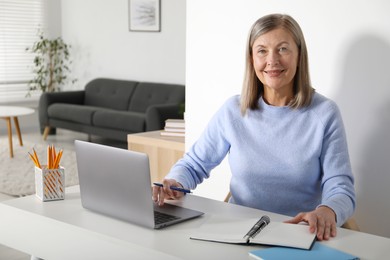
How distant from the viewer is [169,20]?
23.3 feet

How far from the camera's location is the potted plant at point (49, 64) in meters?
8.19

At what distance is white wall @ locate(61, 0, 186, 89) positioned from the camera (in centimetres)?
709

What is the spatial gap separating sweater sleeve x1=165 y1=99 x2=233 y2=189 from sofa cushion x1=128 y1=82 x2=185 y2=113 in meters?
4.35

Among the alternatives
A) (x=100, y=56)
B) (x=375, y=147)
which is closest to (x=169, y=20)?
(x=100, y=56)

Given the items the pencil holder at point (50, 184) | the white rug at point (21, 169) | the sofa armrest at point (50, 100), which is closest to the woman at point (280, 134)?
the pencil holder at point (50, 184)

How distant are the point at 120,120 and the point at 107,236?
16.3 ft

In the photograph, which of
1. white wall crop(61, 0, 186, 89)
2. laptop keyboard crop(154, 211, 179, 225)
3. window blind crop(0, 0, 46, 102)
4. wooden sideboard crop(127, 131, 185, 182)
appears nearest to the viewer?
laptop keyboard crop(154, 211, 179, 225)

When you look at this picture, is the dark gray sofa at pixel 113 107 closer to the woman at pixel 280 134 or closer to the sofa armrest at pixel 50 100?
the sofa armrest at pixel 50 100

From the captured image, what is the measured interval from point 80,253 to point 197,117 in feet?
4.78

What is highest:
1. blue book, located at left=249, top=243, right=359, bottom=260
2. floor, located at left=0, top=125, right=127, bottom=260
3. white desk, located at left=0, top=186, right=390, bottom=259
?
blue book, located at left=249, top=243, right=359, bottom=260

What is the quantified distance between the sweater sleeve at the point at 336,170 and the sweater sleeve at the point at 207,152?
396mm

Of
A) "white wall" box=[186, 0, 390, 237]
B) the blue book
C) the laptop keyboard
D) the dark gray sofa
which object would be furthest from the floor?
the blue book

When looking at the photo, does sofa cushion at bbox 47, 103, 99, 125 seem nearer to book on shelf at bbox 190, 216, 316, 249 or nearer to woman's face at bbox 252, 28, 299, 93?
woman's face at bbox 252, 28, 299, 93

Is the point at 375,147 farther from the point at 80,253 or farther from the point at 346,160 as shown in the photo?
the point at 80,253
